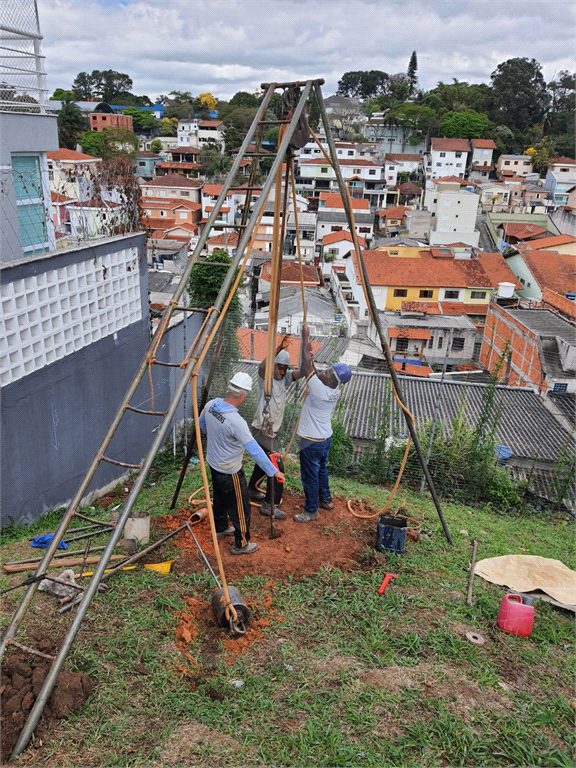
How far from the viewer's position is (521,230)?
44250 mm

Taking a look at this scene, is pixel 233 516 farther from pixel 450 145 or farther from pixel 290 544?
pixel 450 145

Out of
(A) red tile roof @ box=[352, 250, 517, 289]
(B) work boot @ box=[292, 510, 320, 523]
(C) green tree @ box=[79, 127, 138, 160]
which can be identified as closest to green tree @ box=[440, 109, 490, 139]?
(C) green tree @ box=[79, 127, 138, 160]

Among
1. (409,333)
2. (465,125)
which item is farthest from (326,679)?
(465,125)

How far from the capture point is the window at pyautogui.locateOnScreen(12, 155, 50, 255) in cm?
788

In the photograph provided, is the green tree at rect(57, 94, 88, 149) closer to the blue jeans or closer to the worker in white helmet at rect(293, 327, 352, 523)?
the worker in white helmet at rect(293, 327, 352, 523)

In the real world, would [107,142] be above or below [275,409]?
above

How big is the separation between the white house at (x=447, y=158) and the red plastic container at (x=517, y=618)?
57544 millimetres

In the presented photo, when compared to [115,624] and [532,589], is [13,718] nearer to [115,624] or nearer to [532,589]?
[115,624]

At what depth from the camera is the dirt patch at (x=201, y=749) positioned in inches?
121

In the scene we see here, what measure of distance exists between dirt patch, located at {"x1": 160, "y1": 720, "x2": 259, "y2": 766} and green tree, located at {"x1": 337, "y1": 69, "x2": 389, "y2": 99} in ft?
350

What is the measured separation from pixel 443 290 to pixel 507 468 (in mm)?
24177

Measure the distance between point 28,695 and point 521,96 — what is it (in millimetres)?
76357

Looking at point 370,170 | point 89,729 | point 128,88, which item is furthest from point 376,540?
point 128,88

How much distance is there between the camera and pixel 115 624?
4078 millimetres
